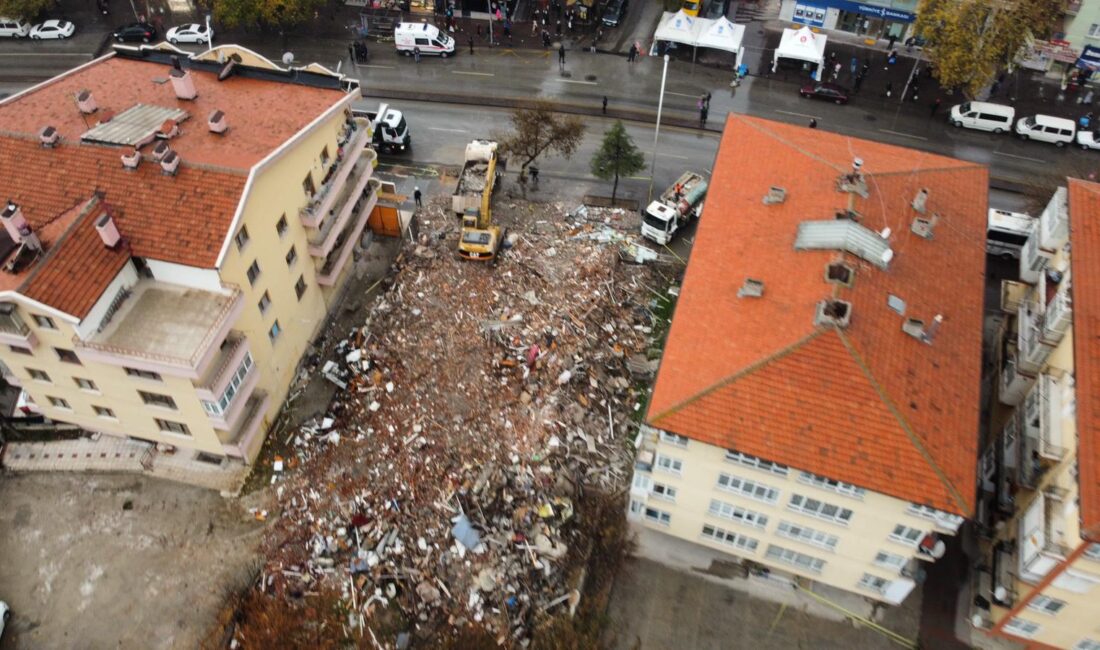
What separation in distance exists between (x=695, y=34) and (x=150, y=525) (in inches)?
2091

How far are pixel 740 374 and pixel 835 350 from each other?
346cm

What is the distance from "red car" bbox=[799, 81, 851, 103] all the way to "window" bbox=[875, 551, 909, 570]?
41.0 metres

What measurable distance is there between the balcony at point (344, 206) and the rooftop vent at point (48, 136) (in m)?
11.3

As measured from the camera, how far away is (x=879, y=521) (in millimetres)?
26750

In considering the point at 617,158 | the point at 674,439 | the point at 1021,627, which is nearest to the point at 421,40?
the point at 617,158

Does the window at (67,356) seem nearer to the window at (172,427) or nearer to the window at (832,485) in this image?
the window at (172,427)

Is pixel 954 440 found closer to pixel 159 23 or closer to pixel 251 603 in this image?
pixel 251 603

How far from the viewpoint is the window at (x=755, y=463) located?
2625 centimetres

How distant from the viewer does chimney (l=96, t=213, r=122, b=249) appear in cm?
2791

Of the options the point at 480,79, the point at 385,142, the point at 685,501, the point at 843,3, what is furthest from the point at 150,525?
the point at 843,3

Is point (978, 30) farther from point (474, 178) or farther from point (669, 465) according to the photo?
point (669, 465)

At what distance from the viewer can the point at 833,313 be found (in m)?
27.1

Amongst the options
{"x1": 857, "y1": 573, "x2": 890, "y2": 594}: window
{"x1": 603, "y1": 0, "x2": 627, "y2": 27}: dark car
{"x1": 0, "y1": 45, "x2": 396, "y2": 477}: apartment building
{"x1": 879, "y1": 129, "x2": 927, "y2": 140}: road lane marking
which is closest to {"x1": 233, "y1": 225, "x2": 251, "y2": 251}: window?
{"x1": 0, "y1": 45, "x2": 396, "y2": 477}: apartment building

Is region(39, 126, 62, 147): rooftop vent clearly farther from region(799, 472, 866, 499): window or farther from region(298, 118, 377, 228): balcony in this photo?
region(799, 472, 866, 499): window
